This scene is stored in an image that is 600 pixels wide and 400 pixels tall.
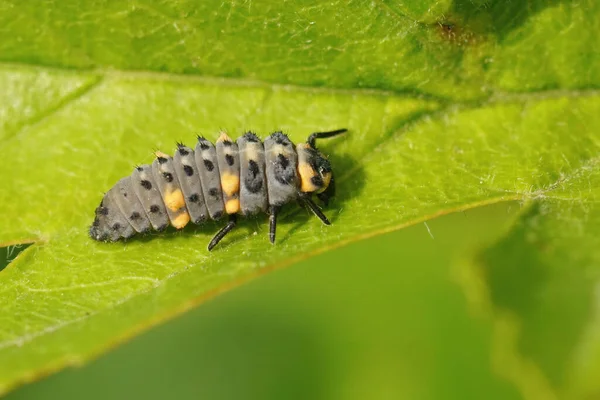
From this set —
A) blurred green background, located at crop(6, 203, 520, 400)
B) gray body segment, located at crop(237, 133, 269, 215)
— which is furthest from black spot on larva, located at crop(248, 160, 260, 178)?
blurred green background, located at crop(6, 203, 520, 400)

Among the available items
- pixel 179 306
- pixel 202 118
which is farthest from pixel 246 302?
pixel 179 306

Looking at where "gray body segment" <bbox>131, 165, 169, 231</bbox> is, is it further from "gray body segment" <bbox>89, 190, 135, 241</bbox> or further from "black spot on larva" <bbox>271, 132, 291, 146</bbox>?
"black spot on larva" <bbox>271, 132, 291, 146</bbox>

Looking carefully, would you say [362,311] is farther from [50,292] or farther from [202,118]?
[50,292]

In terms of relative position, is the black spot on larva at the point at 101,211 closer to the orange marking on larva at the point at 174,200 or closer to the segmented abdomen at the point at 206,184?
the segmented abdomen at the point at 206,184

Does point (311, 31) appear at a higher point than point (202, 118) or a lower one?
higher

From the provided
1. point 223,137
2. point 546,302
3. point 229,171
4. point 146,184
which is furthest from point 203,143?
point 546,302

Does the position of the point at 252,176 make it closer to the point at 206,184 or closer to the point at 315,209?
the point at 206,184
